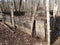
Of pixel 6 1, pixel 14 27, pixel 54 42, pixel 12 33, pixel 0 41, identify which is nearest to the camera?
pixel 54 42

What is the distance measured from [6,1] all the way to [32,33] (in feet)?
22.8

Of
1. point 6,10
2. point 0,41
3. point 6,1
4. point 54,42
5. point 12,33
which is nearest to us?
point 54,42

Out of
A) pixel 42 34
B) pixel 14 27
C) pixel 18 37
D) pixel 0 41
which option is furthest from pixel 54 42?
pixel 14 27

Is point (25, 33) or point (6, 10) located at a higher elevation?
point (6, 10)

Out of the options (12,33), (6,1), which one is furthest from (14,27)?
(6,1)

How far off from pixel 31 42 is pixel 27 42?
0.55ft

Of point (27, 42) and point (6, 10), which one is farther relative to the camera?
point (6, 10)

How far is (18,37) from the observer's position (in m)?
7.55

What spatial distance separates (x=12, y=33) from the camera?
8094mm

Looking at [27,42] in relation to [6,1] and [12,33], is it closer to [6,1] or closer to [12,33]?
[12,33]

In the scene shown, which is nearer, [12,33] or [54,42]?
[54,42]

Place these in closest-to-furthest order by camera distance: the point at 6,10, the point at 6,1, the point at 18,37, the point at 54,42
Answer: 1. the point at 54,42
2. the point at 18,37
3. the point at 6,10
4. the point at 6,1

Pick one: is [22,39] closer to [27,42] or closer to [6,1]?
[27,42]

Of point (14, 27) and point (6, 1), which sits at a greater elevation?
point (6, 1)
